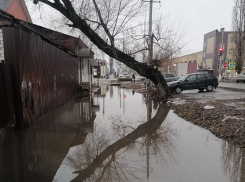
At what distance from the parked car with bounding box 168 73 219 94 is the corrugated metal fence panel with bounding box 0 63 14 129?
10558mm

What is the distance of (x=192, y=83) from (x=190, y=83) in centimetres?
17

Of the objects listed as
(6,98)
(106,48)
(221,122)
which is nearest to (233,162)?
(221,122)

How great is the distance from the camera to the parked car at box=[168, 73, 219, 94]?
1305 centimetres

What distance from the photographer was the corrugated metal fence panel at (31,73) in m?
5.11

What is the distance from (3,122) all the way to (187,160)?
16.8 feet

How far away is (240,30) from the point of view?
29875 mm

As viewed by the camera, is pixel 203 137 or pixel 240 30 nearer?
pixel 203 137

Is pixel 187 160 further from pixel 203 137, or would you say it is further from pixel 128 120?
pixel 128 120

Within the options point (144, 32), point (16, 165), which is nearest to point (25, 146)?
point (16, 165)

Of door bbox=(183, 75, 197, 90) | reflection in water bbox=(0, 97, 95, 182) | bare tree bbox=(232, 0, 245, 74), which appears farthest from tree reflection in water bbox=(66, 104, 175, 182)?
bare tree bbox=(232, 0, 245, 74)

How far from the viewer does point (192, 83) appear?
13211 mm

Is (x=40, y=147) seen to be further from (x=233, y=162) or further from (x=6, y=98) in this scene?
(x=233, y=162)

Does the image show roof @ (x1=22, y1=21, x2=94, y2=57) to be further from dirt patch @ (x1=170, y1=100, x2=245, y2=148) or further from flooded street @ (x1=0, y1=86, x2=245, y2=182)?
dirt patch @ (x1=170, y1=100, x2=245, y2=148)

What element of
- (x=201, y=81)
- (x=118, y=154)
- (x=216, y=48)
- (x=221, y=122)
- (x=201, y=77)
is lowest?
(x=118, y=154)
